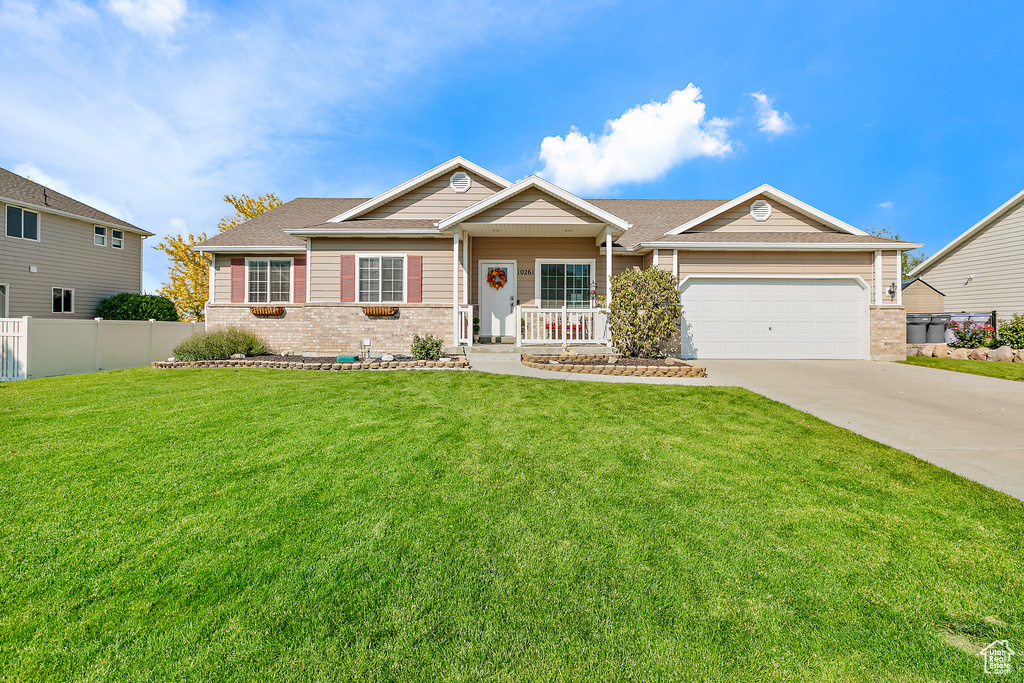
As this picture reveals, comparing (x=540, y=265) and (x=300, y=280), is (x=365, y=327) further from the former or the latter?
(x=540, y=265)

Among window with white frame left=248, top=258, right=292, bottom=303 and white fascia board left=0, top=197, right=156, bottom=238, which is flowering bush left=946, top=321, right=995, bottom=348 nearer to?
window with white frame left=248, top=258, right=292, bottom=303

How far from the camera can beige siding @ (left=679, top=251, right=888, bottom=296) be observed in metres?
11.7

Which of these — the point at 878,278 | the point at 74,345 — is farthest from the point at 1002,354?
the point at 74,345

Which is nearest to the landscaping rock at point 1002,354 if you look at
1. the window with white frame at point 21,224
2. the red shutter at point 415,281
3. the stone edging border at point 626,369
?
the stone edging border at point 626,369

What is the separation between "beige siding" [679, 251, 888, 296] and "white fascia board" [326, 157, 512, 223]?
19.2 ft

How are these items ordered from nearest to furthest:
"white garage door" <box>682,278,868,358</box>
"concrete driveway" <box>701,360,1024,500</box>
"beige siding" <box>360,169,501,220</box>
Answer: "concrete driveway" <box>701,360,1024,500</box> → "white garage door" <box>682,278,868,358</box> → "beige siding" <box>360,169,501,220</box>

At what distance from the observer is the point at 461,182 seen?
12102 millimetres

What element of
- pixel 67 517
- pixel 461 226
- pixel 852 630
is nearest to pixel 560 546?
pixel 852 630

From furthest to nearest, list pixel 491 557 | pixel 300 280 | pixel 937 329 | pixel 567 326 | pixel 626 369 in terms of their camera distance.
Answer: pixel 937 329 < pixel 300 280 < pixel 567 326 < pixel 626 369 < pixel 491 557

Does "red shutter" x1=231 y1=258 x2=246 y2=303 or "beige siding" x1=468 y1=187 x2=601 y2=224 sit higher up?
"beige siding" x1=468 y1=187 x2=601 y2=224

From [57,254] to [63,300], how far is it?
1.77 meters

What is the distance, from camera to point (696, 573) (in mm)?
2227

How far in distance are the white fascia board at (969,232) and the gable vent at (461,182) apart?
19.7 m

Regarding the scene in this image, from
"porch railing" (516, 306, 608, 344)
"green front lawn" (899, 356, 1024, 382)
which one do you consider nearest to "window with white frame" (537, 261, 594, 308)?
"porch railing" (516, 306, 608, 344)
